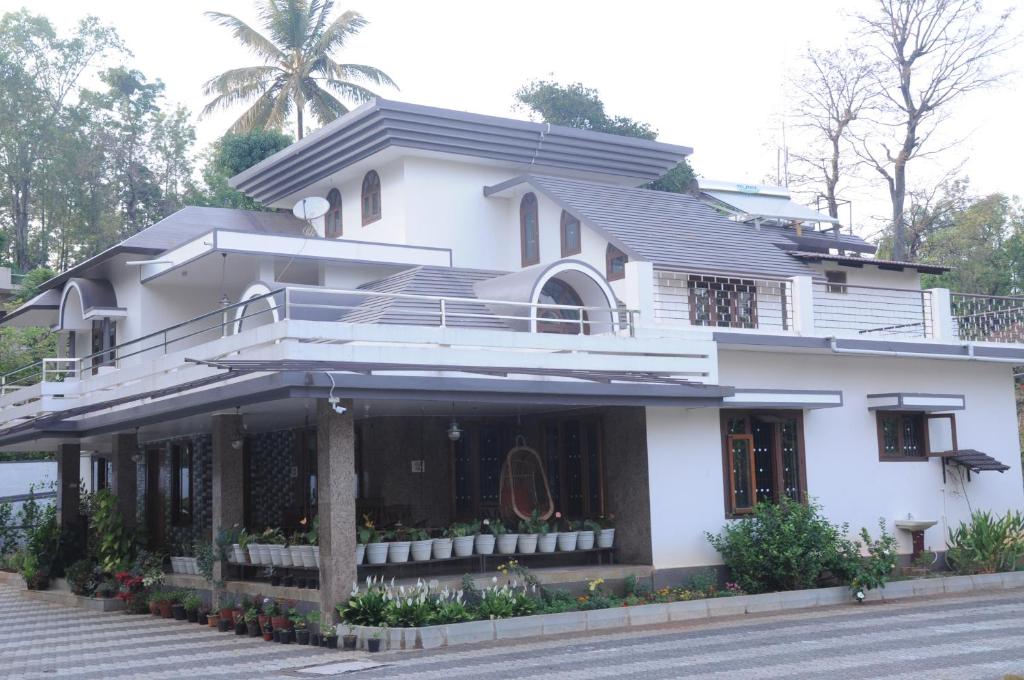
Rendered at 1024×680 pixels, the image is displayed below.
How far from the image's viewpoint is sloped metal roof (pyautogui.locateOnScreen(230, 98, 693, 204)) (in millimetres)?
20438

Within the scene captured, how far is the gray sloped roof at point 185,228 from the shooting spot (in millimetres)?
20891

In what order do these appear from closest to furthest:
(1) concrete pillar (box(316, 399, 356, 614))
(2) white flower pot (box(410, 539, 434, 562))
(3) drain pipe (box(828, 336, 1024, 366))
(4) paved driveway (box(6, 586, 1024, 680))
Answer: (4) paved driveway (box(6, 586, 1024, 680)), (1) concrete pillar (box(316, 399, 356, 614)), (2) white flower pot (box(410, 539, 434, 562)), (3) drain pipe (box(828, 336, 1024, 366))

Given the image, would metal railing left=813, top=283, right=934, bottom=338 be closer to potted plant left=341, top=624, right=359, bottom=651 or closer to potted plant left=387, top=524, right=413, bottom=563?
potted plant left=387, top=524, right=413, bottom=563

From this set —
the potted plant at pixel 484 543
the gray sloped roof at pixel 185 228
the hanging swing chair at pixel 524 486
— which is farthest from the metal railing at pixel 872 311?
the gray sloped roof at pixel 185 228

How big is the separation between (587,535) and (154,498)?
1099 cm

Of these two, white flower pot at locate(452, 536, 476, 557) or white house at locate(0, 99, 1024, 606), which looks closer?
white house at locate(0, 99, 1024, 606)

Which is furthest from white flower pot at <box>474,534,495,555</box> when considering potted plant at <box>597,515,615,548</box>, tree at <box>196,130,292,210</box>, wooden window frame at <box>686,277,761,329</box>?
tree at <box>196,130,292,210</box>

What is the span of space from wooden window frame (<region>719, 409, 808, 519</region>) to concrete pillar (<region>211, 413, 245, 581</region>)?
7.21 meters

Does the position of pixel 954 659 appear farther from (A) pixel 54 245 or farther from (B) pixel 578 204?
(A) pixel 54 245

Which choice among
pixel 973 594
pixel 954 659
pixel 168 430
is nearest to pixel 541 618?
pixel 954 659

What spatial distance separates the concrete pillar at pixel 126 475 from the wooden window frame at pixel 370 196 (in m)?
5.76

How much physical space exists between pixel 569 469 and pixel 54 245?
36.0 m

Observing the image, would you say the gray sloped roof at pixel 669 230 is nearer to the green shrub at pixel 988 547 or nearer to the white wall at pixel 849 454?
the white wall at pixel 849 454

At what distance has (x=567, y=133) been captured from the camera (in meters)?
21.9
